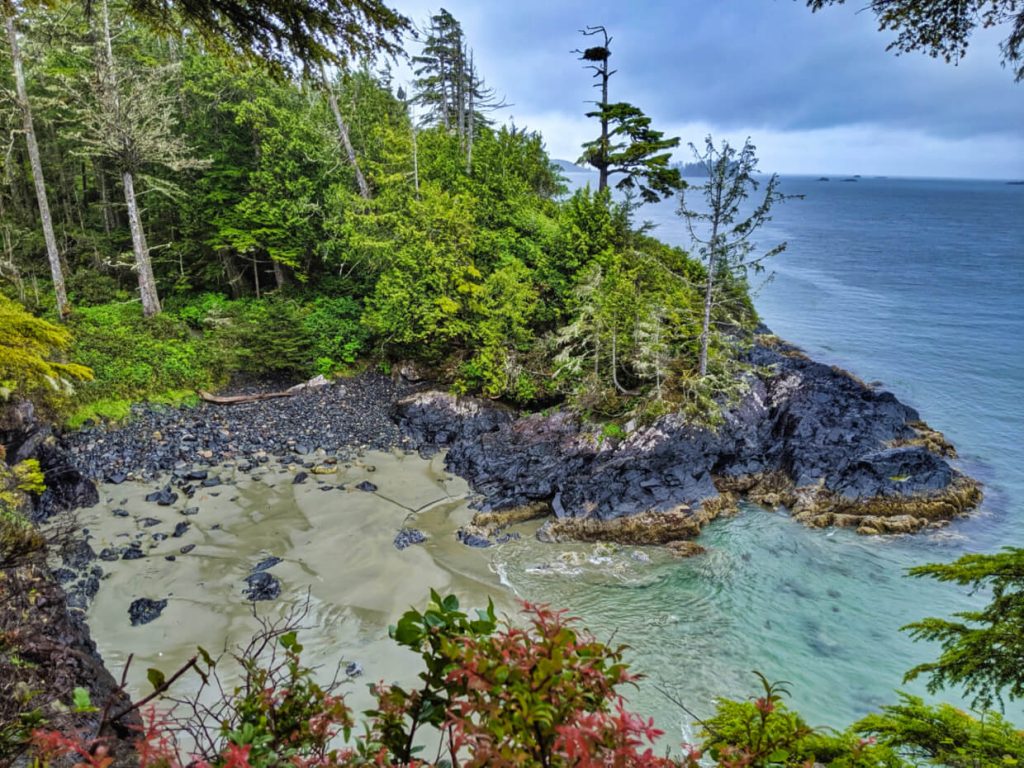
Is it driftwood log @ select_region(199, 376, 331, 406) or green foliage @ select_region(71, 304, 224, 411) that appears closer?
green foliage @ select_region(71, 304, 224, 411)

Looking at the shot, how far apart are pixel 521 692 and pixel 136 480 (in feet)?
42.1

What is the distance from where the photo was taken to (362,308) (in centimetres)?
1864

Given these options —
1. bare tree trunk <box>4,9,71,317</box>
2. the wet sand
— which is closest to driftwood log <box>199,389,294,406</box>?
the wet sand

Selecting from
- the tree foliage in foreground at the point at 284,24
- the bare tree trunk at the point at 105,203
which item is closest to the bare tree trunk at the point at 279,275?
the bare tree trunk at the point at 105,203

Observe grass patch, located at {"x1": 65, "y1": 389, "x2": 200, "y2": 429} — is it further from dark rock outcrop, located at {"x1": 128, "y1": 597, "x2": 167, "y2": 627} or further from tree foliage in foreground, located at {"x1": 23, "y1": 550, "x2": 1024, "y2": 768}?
tree foliage in foreground, located at {"x1": 23, "y1": 550, "x2": 1024, "y2": 768}

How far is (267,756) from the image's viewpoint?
1443 mm

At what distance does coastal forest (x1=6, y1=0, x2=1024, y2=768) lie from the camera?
381cm

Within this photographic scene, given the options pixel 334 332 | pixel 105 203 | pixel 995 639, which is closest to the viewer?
pixel 995 639

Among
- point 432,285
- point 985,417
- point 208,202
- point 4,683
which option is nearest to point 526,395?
point 432,285

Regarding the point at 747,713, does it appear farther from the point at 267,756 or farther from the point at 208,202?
the point at 208,202

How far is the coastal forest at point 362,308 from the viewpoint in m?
3.81

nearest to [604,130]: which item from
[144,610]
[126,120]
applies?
[126,120]

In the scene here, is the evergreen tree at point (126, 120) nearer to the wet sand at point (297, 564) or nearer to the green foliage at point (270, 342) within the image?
the green foliage at point (270, 342)

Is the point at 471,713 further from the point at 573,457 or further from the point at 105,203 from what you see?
the point at 105,203
